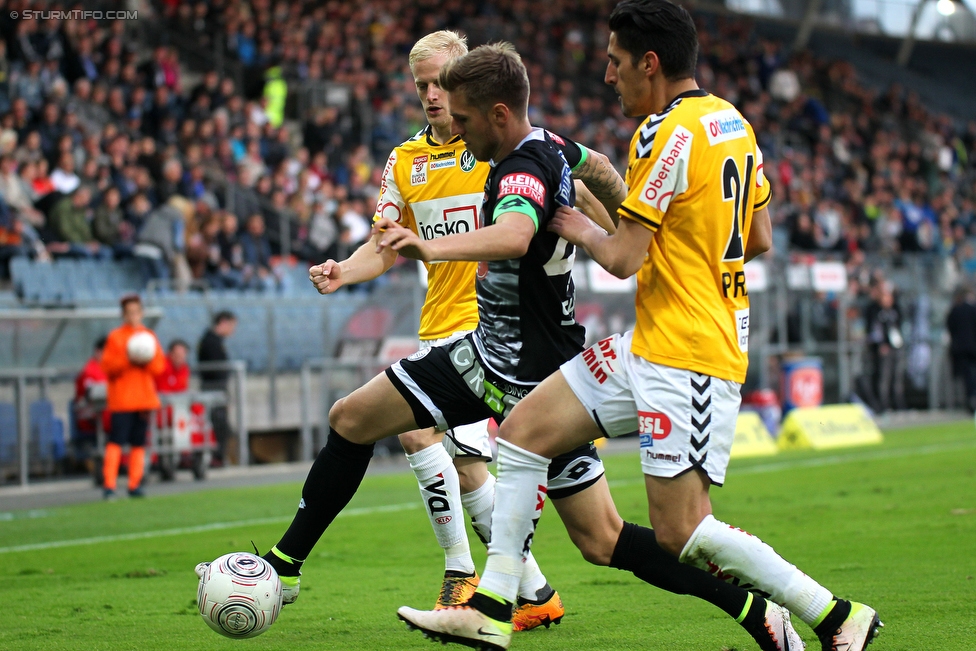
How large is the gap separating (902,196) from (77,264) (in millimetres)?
Result: 22335

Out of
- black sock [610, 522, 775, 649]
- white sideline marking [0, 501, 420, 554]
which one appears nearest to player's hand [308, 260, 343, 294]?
black sock [610, 522, 775, 649]

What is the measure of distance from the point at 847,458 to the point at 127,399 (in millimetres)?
8838

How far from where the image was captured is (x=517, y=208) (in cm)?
436

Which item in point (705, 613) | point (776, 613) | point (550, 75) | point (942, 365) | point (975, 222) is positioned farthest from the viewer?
point (975, 222)

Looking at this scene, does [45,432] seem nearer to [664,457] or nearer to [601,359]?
[601,359]

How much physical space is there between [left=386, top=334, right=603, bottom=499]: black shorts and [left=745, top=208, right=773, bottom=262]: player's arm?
1.00 meters

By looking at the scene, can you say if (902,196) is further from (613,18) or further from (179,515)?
(613,18)

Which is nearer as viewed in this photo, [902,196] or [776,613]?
[776,613]

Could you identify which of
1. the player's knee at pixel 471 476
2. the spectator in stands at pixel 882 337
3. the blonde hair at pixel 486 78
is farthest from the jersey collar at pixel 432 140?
the spectator in stands at pixel 882 337

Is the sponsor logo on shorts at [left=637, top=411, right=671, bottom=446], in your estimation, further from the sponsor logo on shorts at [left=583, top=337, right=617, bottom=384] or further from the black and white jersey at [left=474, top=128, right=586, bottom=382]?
→ the black and white jersey at [left=474, top=128, right=586, bottom=382]

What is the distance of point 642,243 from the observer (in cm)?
417

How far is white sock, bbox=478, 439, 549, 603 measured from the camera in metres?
4.35

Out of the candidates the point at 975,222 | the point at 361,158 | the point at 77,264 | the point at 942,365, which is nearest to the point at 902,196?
the point at 975,222

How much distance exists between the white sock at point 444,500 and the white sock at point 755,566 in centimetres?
181
